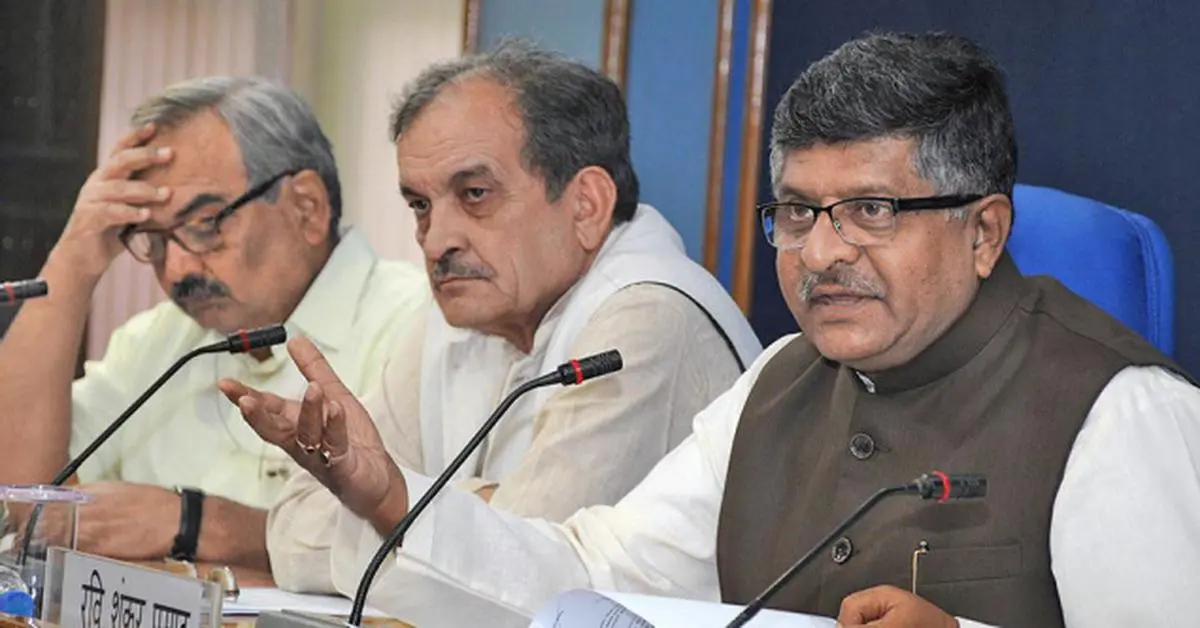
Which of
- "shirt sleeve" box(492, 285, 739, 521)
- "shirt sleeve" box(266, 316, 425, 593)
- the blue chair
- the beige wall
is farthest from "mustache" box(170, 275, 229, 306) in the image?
the blue chair

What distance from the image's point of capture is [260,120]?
3625mm

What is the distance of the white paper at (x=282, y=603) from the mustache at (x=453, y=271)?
55 centimetres

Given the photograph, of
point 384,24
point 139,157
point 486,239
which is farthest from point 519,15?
point 486,239

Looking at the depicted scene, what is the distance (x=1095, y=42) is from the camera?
9.68 ft

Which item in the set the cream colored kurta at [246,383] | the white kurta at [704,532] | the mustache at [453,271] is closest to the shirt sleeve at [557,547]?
the white kurta at [704,532]

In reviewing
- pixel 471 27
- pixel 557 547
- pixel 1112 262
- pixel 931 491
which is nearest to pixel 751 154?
pixel 471 27

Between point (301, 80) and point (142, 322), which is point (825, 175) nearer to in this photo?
point (142, 322)

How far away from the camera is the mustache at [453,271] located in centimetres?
296

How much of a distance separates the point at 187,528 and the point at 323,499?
31 centimetres

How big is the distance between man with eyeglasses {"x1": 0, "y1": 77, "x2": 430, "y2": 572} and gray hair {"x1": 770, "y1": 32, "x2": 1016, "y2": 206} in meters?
1.45

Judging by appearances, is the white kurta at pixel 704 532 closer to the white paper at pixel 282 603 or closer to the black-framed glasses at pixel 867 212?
the white paper at pixel 282 603

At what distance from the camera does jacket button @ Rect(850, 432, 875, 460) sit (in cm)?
218

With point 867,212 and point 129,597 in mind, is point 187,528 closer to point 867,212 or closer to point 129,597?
point 129,597

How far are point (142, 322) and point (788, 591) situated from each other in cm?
205
